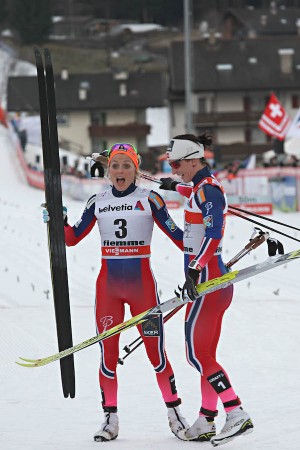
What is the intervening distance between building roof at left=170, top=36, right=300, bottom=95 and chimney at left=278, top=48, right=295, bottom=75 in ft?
0.26

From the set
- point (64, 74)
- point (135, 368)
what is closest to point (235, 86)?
point (64, 74)

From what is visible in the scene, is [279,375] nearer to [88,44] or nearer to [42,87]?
[42,87]

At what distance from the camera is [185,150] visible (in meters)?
6.44

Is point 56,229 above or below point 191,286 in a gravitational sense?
above

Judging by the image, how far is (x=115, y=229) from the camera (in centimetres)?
651

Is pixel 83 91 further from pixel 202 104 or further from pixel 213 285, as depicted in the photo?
pixel 213 285

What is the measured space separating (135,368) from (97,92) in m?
68.7

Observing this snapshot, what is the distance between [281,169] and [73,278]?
38.8ft

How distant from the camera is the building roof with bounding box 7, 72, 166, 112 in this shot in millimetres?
75500

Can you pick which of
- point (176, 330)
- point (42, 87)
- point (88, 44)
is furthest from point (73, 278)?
point (88, 44)

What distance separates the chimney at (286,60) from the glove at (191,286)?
73.2 metres

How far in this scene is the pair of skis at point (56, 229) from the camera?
22.3 ft

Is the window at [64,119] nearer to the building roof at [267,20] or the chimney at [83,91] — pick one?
the chimney at [83,91]

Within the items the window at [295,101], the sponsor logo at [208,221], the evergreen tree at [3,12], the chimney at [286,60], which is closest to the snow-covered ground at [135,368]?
the sponsor logo at [208,221]
